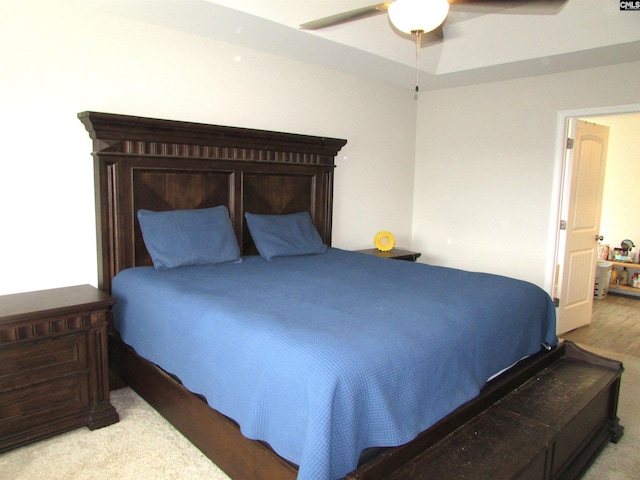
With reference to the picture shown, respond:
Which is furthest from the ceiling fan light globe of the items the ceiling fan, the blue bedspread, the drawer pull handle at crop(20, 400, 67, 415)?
the drawer pull handle at crop(20, 400, 67, 415)

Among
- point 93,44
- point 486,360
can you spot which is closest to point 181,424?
point 486,360

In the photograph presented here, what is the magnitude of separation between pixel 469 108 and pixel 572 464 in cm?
346

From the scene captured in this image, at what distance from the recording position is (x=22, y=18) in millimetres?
2494

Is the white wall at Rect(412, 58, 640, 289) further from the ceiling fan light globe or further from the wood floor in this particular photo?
the ceiling fan light globe

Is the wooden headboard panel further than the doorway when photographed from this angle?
No

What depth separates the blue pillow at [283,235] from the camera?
10.9ft

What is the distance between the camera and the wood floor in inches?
154

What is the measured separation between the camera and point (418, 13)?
6.20 ft

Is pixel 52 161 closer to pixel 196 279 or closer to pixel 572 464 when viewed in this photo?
pixel 196 279

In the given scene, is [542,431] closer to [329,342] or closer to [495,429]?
[495,429]

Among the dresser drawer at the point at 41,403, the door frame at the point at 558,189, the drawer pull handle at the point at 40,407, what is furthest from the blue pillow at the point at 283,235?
the door frame at the point at 558,189

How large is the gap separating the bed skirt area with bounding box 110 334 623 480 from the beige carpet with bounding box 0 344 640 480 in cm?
9

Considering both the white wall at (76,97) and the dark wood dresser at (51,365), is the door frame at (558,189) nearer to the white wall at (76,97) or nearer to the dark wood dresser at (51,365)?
the white wall at (76,97)

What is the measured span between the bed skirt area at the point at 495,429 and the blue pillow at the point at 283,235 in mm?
1162
